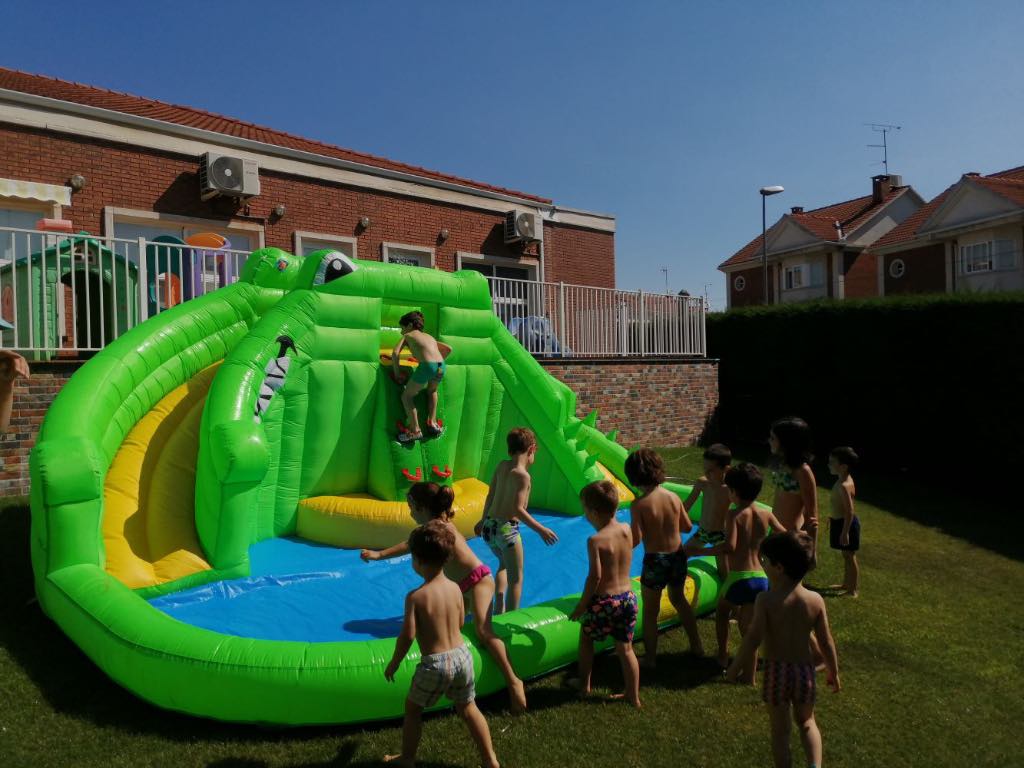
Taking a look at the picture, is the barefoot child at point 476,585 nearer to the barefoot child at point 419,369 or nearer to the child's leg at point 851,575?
the barefoot child at point 419,369

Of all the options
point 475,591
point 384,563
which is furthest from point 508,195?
point 475,591

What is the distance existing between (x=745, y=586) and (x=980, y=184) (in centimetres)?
2302

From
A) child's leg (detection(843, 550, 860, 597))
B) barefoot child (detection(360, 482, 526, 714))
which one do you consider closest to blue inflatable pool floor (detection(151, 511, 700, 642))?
barefoot child (detection(360, 482, 526, 714))

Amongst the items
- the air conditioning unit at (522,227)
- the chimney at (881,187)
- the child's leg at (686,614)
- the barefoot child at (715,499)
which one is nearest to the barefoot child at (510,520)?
the child's leg at (686,614)

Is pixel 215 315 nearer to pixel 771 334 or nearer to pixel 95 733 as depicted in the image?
pixel 95 733

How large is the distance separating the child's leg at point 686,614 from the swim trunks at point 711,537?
1.31ft

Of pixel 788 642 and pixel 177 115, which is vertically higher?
pixel 177 115

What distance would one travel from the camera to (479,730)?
3023 millimetres

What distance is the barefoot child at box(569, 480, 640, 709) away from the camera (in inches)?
146

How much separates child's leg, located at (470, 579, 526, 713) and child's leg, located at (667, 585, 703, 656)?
1.17 metres

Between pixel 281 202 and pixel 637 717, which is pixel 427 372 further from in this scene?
pixel 281 202

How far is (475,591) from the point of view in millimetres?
3604

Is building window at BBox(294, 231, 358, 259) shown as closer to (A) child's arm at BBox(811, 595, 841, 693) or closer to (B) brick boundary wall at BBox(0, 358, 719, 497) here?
(B) brick boundary wall at BBox(0, 358, 719, 497)

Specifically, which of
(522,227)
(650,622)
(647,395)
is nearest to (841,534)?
(650,622)
